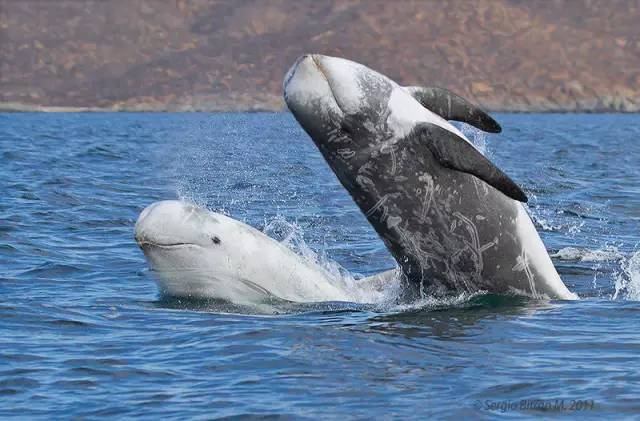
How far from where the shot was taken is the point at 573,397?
8.46 meters

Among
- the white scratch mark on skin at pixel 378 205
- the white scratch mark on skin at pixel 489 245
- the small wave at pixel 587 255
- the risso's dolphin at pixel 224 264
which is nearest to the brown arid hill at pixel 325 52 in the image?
the small wave at pixel 587 255

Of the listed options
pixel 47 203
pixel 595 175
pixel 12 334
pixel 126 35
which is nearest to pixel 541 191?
pixel 595 175

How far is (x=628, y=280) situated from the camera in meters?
13.8

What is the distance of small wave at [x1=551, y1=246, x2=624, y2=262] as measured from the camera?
1572 centimetres

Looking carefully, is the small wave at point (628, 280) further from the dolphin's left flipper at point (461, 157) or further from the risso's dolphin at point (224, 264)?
the dolphin's left flipper at point (461, 157)

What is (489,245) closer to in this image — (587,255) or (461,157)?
(461,157)

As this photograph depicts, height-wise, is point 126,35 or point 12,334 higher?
point 126,35

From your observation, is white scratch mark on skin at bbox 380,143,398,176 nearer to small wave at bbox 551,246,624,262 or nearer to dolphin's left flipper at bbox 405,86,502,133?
dolphin's left flipper at bbox 405,86,502,133

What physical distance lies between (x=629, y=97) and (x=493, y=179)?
489ft

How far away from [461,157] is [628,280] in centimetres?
396

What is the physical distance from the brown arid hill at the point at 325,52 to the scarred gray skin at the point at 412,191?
144 m

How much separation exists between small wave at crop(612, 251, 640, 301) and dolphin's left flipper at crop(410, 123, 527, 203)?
8.60ft

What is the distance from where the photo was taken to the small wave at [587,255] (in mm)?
15719

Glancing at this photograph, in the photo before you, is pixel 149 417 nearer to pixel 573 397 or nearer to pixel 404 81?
pixel 573 397
